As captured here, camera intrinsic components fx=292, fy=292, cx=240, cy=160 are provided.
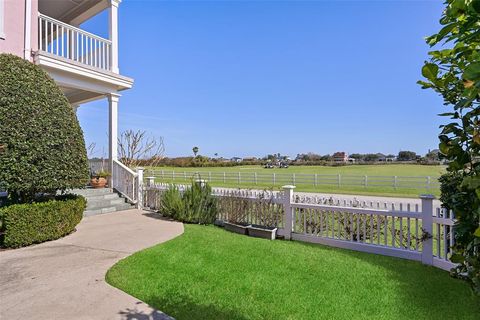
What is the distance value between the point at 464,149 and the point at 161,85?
1856 centimetres

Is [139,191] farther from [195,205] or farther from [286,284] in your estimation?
[286,284]

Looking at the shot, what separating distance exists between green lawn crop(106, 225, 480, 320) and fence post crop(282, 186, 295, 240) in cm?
97

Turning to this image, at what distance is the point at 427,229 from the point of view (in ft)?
16.1

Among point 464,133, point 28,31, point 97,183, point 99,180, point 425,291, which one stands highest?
point 28,31

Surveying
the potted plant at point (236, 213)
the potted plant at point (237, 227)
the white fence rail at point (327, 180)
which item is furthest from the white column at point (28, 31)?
the white fence rail at point (327, 180)

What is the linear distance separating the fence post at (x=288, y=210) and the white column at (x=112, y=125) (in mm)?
7026

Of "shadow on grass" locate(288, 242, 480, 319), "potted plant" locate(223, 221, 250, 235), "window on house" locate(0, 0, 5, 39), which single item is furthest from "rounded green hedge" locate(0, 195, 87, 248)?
"shadow on grass" locate(288, 242, 480, 319)

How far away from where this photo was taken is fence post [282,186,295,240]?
6684 mm

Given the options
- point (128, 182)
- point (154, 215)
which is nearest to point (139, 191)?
point (128, 182)

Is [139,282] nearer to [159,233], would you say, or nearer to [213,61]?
[159,233]

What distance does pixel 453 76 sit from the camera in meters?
1.47

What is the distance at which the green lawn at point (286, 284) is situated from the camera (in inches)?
129

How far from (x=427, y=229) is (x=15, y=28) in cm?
1120

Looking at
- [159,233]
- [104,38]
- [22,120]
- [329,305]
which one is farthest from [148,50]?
[329,305]
